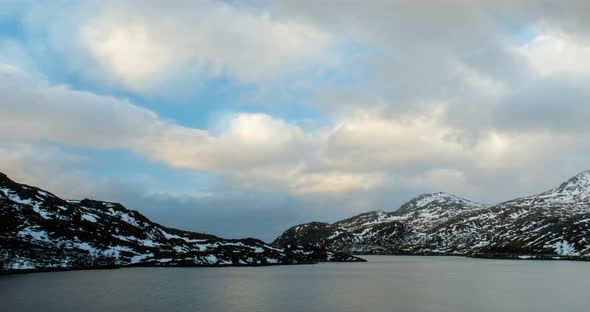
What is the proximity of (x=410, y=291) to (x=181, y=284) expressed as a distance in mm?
54256

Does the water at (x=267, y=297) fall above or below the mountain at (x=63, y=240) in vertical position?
below

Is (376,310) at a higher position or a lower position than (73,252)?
lower

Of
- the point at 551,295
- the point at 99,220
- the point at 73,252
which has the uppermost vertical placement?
the point at 99,220

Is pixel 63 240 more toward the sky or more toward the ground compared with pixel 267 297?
more toward the sky

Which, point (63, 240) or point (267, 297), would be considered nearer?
point (267, 297)

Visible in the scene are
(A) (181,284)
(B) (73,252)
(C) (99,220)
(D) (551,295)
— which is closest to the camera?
(D) (551,295)

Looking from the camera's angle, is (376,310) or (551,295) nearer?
(376,310)

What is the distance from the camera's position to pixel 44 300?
72.0m

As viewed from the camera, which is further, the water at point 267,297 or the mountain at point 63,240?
the mountain at point 63,240

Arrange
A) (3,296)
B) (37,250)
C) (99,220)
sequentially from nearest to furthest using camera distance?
1. (3,296)
2. (37,250)
3. (99,220)

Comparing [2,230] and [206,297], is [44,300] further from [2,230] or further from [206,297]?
[2,230]

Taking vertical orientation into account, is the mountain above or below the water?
above

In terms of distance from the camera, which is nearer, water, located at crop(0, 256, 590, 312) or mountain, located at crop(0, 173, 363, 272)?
water, located at crop(0, 256, 590, 312)

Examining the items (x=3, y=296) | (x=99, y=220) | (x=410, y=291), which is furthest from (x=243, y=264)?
(x=3, y=296)
